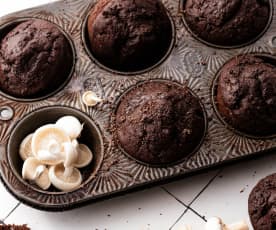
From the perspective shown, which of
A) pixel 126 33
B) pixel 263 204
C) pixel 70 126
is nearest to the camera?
pixel 263 204

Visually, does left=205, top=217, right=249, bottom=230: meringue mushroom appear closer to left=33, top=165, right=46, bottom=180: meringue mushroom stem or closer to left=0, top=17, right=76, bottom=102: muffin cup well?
left=33, top=165, right=46, bottom=180: meringue mushroom stem

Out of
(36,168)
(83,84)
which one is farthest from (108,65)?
(36,168)

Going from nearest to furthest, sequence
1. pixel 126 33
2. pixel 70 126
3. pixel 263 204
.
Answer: pixel 263 204 → pixel 70 126 → pixel 126 33

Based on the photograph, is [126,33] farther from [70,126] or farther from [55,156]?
[55,156]

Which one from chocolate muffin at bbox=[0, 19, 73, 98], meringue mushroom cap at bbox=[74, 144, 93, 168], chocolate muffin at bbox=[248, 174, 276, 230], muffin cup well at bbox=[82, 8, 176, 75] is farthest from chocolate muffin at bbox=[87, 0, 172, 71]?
chocolate muffin at bbox=[248, 174, 276, 230]

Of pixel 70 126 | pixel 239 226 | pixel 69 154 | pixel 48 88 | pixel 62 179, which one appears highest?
pixel 48 88

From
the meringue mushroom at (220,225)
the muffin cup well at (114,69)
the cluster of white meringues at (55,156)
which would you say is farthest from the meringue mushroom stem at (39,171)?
the meringue mushroom at (220,225)

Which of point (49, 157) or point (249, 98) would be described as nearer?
point (49, 157)

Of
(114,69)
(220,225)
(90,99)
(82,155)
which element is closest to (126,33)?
(114,69)
